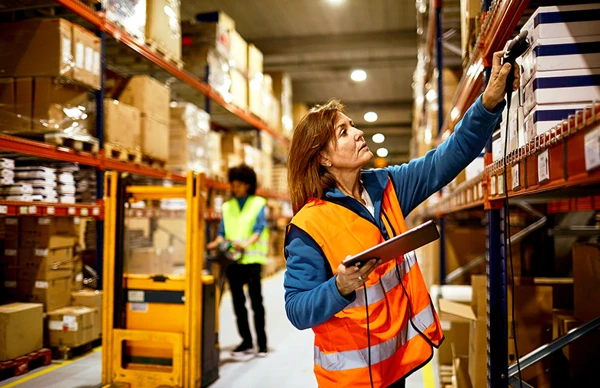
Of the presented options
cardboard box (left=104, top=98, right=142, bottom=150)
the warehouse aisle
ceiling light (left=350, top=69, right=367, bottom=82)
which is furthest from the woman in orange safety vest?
ceiling light (left=350, top=69, right=367, bottom=82)

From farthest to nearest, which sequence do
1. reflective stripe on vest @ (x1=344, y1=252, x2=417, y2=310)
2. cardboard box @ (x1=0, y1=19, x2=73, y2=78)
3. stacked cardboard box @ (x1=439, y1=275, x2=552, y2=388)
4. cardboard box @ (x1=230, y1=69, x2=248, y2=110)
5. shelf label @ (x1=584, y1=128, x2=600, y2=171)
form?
1. cardboard box @ (x1=230, y1=69, x2=248, y2=110)
2. cardboard box @ (x1=0, y1=19, x2=73, y2=78)
3. stacked cardboard box @ (x1=439, y1=275, x2=552, y2=388)
4. reflective stripe on vest @ (x1=344, y1=252, x2=417, y2=310)
5. shelf label @ (x1=584, y1=128, x2=600, y2=171)

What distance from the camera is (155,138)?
21.5 ft

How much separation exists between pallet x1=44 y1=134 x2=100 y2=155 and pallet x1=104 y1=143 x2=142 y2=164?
0.19 metres

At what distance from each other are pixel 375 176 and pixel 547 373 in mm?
1584

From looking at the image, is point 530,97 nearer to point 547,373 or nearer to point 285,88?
point 547,373

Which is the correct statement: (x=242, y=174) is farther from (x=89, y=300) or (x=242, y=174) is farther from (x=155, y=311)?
(x=89, y=300)

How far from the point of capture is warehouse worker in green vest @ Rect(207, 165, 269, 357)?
5070 millimetres

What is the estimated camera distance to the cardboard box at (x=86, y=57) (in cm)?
499

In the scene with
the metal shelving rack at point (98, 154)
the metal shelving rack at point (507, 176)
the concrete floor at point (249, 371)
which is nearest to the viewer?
the metal shelving rack at point (507, 176)

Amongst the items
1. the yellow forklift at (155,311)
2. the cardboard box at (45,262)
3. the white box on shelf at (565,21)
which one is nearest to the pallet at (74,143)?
the cardboard box at (45,262)

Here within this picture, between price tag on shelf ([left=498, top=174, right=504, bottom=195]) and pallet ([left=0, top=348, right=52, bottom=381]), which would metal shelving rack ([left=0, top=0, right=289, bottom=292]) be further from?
price tag on shelf ([left=498, top=174, right=504, bottom=195])

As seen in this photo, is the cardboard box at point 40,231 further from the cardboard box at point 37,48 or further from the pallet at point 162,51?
the pallet at point 162,51

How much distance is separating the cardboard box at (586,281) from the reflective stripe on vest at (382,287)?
1.27m

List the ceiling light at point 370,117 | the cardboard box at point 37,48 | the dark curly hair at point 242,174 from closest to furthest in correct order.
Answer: the cardboard box at point 37,48
the dark curly hair at point 242,174
the ceiling light at point 370,117
